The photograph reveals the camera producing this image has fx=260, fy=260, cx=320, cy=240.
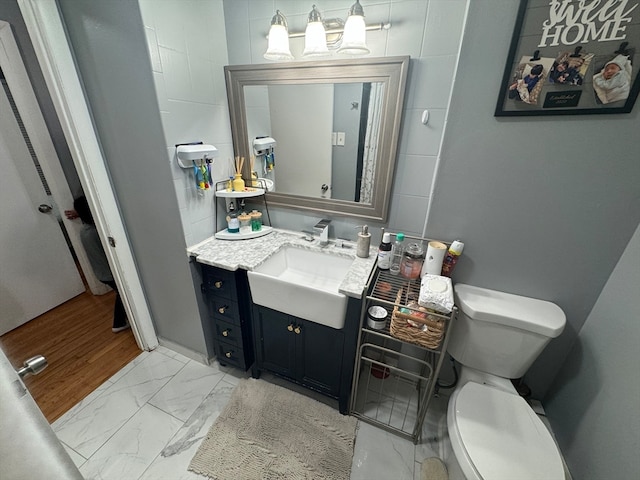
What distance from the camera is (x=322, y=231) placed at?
149 cm

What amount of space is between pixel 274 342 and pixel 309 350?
21 cm

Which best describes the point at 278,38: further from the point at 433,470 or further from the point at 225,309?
the point at 433,470

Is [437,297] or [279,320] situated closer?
[437,297]

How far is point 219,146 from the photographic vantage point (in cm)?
150

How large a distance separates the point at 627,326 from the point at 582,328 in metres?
0.23

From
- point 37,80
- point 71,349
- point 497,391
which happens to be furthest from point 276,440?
point 37,80

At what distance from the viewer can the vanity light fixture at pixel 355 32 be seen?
1044mm

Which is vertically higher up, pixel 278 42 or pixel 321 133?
pixel 278 42

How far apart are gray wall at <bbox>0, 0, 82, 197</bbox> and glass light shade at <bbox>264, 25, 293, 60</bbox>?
2.04m

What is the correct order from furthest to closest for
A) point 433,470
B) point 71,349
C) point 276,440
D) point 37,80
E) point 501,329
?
point 37,80 < point 71,349 < point 276,440 < point 433,470 < point 501,329

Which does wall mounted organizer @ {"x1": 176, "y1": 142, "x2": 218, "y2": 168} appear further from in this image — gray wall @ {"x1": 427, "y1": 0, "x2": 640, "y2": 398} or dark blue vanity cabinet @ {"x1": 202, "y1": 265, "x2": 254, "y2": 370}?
A: gray wall @ {"x1": 427, "y1": 0, "x2": 640, "y2": 398}

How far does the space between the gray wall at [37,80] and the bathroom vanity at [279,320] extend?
65.7 inches

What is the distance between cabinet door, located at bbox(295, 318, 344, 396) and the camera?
1.26 meters

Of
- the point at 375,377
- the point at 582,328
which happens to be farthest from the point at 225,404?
the point at 582,328
